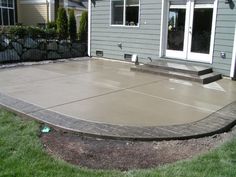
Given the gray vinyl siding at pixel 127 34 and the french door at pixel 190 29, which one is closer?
the french door at pixel 190 29

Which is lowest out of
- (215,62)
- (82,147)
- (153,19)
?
(82,147)

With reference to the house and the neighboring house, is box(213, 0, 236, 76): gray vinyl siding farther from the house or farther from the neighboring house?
the house

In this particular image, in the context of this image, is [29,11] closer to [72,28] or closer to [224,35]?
[72,28]

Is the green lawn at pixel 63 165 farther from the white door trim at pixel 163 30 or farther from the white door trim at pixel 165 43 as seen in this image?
the white door trim at pixel 163 30

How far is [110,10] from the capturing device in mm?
11602

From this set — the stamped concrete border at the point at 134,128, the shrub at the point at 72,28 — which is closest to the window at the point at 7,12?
the shrub at the point at 72,28

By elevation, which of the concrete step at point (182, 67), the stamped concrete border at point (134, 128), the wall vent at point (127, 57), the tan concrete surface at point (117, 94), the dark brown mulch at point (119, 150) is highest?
the wall vent at point (127, 57)

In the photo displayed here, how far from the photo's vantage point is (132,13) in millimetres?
10875

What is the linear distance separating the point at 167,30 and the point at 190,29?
0.97 m

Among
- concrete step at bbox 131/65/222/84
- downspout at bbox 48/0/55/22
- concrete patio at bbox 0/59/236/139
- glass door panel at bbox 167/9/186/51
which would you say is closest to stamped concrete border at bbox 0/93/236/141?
concrete patio at bbox 0/59/236/139

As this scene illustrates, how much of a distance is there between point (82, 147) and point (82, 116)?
1.10 meters

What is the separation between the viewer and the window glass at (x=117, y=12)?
1123cm

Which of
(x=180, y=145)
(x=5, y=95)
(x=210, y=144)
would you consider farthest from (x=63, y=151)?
(x=5, y=95)

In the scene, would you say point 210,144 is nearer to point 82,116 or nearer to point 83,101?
point 82,116
